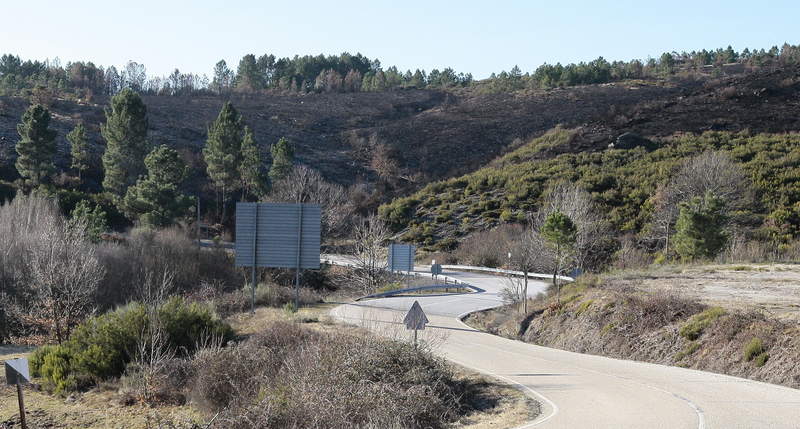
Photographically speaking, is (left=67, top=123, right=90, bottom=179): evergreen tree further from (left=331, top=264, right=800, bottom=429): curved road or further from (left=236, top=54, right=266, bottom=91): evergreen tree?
(left=236, top=54, right=266, bottom=91): evergreen tree

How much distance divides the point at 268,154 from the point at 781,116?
56441 millimetres

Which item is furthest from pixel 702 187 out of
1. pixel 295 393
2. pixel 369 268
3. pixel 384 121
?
pixel 384 121

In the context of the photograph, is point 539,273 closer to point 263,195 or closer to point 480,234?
point 480,234

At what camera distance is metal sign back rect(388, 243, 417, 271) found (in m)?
37.0

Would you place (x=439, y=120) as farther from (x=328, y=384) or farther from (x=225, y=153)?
(x=328, y=384)

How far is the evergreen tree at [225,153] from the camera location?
225 ft

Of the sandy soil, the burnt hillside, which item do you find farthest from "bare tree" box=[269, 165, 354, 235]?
the sandy soil

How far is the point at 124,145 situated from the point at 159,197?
17.0 metres

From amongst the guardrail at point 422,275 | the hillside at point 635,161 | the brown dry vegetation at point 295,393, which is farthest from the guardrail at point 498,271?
the brown dry vegetation at point 295,393

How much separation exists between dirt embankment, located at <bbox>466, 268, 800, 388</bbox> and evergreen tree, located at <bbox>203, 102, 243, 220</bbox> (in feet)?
151

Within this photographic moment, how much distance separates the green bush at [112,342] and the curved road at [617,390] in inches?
193

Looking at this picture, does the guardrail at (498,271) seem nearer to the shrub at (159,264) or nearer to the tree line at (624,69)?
the shrub at (159,264)

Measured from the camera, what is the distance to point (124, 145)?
62844mm

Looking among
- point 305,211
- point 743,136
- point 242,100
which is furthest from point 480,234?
point 242,100
